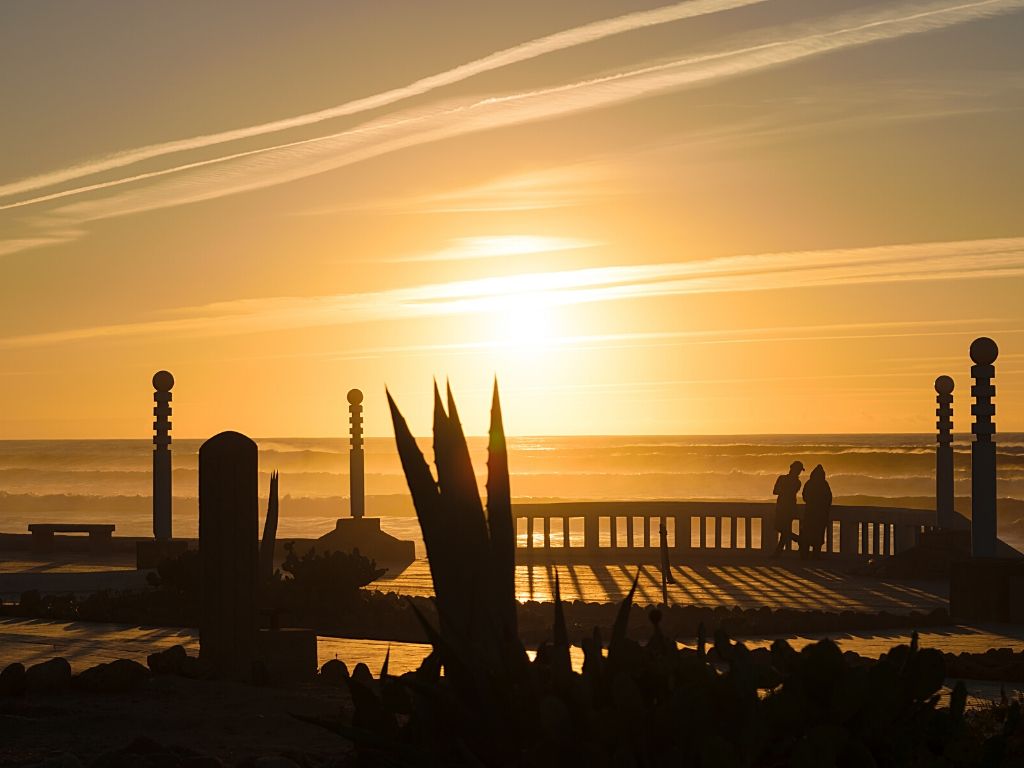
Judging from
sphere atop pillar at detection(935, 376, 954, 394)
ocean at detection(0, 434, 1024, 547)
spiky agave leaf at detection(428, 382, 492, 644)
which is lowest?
ocean at detection(0, 434, 1024, 547)

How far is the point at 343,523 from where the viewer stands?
20.6 meters

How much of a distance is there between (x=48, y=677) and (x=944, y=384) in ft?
48.6

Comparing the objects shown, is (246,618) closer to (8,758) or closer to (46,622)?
(8,758)

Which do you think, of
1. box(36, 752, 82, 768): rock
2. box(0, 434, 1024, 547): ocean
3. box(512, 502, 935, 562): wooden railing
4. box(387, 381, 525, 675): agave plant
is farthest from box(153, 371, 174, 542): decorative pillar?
box(0, 434, 1024, 547): ocean

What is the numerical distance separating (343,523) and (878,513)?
8.44m

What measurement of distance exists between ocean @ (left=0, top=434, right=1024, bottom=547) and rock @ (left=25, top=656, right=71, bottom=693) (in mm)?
39592

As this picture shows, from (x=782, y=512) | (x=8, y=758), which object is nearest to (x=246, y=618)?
(x=8, y=758)

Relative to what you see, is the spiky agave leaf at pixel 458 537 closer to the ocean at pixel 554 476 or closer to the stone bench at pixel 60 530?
the stone bench at pixel 60 530

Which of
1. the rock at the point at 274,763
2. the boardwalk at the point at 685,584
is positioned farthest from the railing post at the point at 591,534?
the rock at the point at 274,763

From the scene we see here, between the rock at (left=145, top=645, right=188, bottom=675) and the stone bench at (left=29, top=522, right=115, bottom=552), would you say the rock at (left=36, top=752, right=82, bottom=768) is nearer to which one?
the rock at (left=145, top=645, right=188, bottom=675)

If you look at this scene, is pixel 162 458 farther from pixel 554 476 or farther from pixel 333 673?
pixel 554 476

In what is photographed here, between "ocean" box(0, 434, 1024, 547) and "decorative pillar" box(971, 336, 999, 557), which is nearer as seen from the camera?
"decorative pillar" box(971, 336, 999, 557)

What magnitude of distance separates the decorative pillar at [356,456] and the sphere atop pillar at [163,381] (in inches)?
125

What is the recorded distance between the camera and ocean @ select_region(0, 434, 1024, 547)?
58.8 meters
